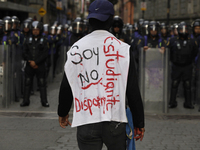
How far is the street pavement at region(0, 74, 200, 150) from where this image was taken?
6.09m

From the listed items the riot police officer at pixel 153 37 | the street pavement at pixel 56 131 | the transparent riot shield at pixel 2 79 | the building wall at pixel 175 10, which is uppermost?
the building wall at pixel 175 10

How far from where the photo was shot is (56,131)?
7.03 m

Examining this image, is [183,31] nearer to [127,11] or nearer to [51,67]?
[51,67]

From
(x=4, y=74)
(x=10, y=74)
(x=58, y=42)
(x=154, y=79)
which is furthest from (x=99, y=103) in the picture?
(x=58, y=42)

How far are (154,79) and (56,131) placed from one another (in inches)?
118

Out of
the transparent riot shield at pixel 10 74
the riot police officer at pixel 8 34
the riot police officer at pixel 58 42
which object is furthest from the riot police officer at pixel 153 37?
the riot police officer at pixel 58 42

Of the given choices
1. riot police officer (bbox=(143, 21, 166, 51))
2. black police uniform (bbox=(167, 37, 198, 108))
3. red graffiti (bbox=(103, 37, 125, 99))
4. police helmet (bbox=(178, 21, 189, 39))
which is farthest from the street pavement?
→ red graffiti (bbox=(103, 37, 125, 99))

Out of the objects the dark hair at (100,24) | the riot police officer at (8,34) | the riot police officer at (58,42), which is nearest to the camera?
the dark hair at (100,24)

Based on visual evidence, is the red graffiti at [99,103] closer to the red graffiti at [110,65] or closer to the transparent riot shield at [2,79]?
the red graffiti at [110,65]

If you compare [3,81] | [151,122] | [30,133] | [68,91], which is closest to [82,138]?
[68,91]

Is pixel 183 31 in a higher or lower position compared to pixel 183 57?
higher

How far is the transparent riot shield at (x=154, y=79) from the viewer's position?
9070 mm

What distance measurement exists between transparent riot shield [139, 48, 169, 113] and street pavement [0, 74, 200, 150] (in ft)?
1.27

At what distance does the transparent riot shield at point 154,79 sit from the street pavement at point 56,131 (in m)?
0.39
